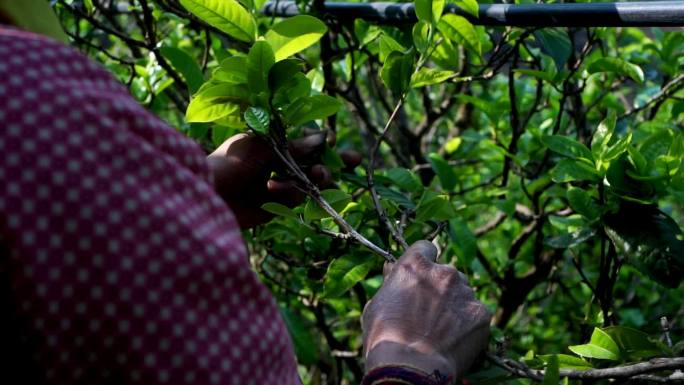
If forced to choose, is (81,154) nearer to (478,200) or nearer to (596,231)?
(596,231)

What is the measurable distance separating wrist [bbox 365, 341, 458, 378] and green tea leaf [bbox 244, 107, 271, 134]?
405mm

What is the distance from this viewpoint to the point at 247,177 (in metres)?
1.62

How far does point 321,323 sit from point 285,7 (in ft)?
2.74

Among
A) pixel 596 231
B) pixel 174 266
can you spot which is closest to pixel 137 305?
pixel 174 266

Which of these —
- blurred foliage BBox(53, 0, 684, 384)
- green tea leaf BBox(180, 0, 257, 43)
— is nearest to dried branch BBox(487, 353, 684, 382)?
blurred foliage BBox(53, 0, 684, 384)

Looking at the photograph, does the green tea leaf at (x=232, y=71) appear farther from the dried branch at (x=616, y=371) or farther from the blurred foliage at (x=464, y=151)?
the dried branch at (x=616, y=371)

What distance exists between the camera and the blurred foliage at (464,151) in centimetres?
151

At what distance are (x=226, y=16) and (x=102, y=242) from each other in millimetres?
761

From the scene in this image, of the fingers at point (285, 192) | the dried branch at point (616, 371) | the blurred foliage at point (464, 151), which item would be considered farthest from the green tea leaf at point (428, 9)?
the dried branch at point (616, 371)

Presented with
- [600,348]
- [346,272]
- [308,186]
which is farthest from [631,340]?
[308,186]

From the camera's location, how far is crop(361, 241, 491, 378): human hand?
3.74 feet

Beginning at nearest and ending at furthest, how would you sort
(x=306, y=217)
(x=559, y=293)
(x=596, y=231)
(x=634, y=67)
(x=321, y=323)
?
1. (x=306, y=217)
2. (x=596, y=231)
3. (x=634, y=67)
4. (x=321, y=323)
5. (x=559, y=293)

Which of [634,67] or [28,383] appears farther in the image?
[634,67]

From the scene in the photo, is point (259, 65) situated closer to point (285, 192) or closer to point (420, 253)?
point (285, 192)
